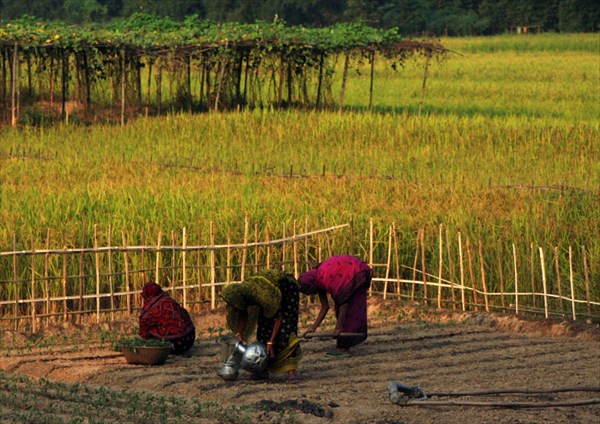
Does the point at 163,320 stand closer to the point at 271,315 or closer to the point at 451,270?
the point at 271,315

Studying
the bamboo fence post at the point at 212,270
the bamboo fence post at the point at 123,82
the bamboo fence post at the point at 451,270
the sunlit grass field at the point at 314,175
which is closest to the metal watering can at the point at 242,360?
the bamboo fence post at the point at 212,270

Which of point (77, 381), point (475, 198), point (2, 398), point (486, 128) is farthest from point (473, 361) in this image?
point (486, 128)

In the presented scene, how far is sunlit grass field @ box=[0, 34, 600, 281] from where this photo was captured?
13039 millimetres

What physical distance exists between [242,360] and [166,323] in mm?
1096

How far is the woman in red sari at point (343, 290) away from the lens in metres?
9.56

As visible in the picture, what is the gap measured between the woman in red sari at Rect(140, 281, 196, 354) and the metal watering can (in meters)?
0.91

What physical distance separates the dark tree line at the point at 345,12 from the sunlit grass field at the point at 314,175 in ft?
131

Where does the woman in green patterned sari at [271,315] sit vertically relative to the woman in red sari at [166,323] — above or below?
above

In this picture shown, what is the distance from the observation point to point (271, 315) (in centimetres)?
888

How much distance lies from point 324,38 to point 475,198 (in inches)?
492

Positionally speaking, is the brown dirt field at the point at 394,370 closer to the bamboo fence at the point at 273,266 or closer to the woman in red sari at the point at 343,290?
the woman in red sari at the point at 343,290

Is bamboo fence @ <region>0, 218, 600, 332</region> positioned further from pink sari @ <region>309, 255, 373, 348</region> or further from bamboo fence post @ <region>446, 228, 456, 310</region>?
pink sari @ <region>309, 255, 373, 348</region>

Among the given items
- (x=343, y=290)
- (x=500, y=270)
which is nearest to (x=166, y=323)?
(x=343, y=290)

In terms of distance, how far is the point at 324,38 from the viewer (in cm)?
2652
